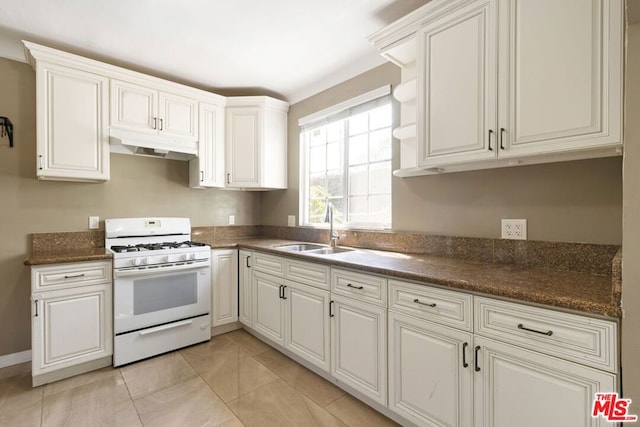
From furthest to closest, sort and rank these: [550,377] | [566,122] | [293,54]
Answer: [293,54], [566,122], [550,377]

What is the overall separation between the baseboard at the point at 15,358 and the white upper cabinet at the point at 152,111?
6.42 ft

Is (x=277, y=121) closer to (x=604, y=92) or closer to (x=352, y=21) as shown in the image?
(x=352, y=21)

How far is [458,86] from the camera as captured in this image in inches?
63.8

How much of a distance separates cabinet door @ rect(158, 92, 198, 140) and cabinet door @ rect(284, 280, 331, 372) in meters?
1.76

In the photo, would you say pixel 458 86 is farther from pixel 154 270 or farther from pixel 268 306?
pixel 154 270

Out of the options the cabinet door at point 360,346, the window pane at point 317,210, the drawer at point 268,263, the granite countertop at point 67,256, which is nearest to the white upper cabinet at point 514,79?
the cabinet door at point 360,346

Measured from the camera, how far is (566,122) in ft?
4.25

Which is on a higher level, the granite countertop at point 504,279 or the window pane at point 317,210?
the window pane at point 317,210

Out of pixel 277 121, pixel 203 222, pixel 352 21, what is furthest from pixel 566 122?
pixel 203 222

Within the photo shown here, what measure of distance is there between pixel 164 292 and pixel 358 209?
1.80m

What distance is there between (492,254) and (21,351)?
11.7 feet

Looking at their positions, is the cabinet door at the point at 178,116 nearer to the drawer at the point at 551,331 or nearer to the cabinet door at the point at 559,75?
the cabinet door at the point at 559,75

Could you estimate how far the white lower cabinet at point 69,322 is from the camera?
2.04 meters

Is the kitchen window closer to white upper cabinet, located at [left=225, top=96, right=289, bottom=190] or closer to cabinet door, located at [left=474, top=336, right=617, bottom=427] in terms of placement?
white upper cabinet, located at [left=225, top=96, right=289, bottom=190]
